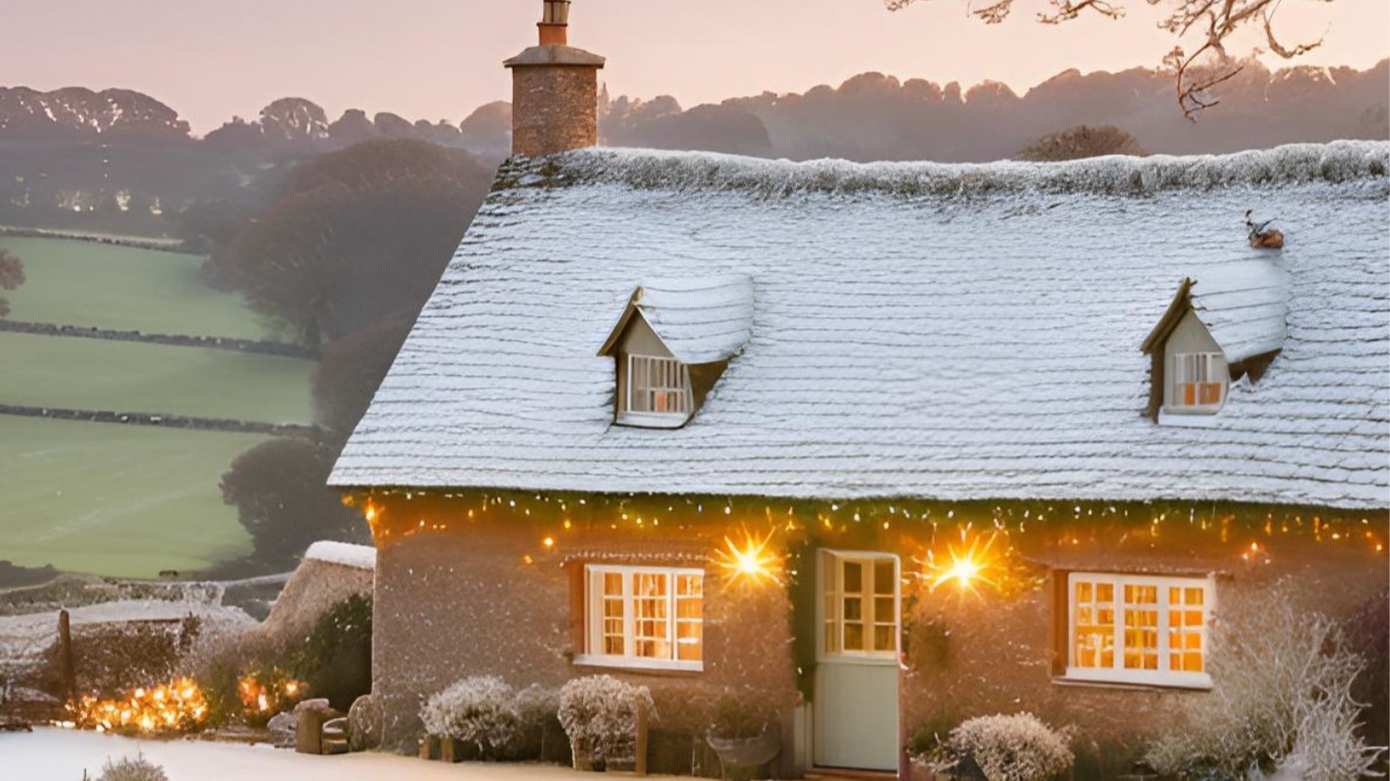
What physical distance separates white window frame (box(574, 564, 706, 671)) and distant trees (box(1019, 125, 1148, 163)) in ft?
59.8

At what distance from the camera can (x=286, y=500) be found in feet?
162

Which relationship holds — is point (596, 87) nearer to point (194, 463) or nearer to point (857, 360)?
point (857, 360)

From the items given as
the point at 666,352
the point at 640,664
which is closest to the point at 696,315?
the point at 666,352

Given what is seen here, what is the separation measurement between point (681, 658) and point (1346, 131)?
83.6 feet

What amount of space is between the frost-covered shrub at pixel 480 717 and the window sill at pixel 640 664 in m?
0.84

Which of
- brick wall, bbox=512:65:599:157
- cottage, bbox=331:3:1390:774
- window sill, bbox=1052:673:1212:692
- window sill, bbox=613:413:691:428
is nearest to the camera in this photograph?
window sill, bbox=1052:673:1212:692

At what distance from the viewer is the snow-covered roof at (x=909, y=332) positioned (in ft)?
71.4

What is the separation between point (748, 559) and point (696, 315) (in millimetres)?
2786

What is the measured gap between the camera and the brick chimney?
1093 inches

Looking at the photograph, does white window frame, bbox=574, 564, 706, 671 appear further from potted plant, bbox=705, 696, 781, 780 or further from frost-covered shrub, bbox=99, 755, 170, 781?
frost-covered shrub, bbox=99, 755, 170, 781

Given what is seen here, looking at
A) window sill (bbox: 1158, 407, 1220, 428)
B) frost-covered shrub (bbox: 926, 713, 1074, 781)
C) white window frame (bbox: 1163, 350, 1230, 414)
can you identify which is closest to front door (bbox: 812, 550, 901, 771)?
frost-covered shrub (bbox: 926, 713, 1074, 781)

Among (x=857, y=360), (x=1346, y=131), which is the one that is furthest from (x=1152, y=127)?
(x=857, y=360)

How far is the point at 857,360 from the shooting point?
23.8m

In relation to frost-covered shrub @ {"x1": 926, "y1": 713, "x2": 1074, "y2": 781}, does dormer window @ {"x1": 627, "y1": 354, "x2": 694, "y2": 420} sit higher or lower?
higher
